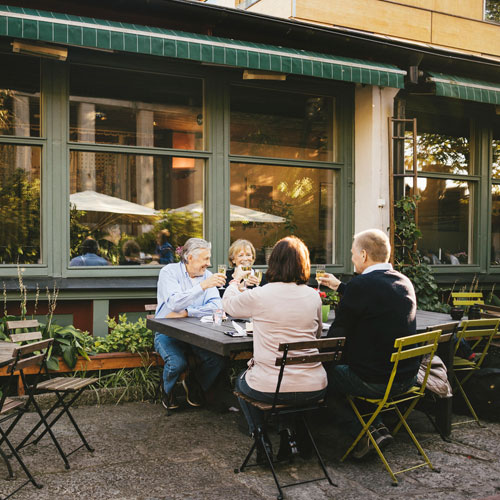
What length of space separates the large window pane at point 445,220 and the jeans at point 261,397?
17.0 ft

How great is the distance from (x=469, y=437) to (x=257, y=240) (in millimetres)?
3633

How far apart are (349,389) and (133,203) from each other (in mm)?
3934

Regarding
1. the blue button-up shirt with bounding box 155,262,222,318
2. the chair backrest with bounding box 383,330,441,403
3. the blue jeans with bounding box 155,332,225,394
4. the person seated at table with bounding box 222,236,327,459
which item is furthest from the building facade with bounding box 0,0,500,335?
the chair backrest with bounding box 383,330,441,403

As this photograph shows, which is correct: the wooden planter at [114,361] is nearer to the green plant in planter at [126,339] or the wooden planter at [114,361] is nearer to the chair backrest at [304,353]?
Result: the green plant in planter at [126,339]

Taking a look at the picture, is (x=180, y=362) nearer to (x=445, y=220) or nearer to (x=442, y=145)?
(x=445, y=220)

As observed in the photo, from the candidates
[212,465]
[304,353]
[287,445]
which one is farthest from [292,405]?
[212,465]

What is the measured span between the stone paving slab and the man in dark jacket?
37 cm

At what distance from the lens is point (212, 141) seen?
6.93m

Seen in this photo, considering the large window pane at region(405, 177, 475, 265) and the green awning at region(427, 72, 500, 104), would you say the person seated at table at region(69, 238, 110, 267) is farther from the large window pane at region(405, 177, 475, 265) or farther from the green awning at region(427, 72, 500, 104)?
the green awning at region(427, 72, 500, 104)

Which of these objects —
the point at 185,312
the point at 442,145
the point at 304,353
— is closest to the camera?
the point at 304,353

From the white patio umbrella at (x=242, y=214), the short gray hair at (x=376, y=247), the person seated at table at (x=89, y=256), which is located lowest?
the person seated at table at (x=89, y=256)

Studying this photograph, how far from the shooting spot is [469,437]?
4590mm

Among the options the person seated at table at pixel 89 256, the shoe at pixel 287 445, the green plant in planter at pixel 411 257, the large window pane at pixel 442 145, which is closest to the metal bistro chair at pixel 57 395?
the shoe at pixel 287 445

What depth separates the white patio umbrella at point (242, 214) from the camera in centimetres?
702
